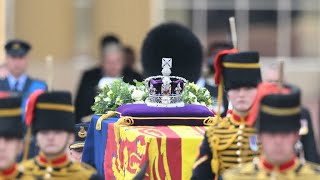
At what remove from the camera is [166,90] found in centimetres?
942

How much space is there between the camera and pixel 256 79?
754 centimetres

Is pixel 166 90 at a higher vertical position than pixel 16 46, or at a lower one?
lower

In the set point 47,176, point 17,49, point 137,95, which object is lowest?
point 47,176

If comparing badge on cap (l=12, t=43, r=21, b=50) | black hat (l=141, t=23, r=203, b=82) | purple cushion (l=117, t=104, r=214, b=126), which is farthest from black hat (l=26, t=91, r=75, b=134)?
badge on cap (l=12, t=43, r=21, b=50)

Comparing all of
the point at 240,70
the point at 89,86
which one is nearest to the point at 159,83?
the point at 240,70

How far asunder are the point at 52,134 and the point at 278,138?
1336 mm

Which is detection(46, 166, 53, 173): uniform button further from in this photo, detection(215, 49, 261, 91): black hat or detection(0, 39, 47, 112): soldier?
detection(0, 39, 47, 112): soldier

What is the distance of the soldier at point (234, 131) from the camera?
7.49 meters

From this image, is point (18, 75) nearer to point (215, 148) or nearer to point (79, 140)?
point (79, 140)

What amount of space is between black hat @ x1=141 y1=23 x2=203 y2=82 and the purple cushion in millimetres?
1932

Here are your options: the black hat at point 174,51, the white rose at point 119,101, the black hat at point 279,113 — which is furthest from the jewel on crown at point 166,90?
the black hat at point 279,113

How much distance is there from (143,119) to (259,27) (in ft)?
39.9

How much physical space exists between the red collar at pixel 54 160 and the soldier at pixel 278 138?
0.99 meters

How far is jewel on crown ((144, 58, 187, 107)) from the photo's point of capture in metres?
9.44
